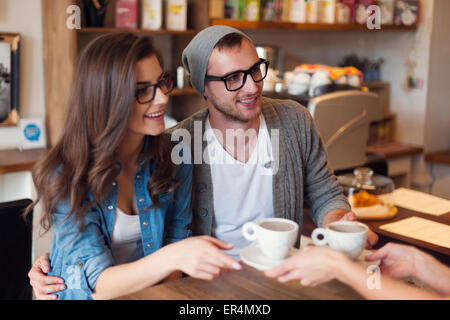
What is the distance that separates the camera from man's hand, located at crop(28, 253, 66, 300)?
1.27 m

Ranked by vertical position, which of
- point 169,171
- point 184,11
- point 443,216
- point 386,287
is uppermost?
point 184,11

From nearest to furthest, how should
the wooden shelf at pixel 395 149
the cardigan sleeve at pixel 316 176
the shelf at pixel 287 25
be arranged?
the cardigan sleeve at pixel 316 176, the shelf at pixel 287 25, the wooden shelf at pixel 395 149

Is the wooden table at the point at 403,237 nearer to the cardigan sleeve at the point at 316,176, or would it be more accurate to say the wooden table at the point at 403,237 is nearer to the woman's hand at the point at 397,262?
the cardigan sleeve at the point at 316,176

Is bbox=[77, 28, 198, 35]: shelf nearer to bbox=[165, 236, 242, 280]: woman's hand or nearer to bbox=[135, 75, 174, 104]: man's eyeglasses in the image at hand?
bbox=[135, 75, 174, 104]: man's eyeglasses

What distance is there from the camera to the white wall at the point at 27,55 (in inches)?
101

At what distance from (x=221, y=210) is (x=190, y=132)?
26cm

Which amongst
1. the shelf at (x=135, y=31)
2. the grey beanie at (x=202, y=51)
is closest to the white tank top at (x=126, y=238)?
the grey beanie at (x=202, y=51)

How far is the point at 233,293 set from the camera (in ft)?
3.43

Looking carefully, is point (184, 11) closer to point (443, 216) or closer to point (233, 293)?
point (443, 216)

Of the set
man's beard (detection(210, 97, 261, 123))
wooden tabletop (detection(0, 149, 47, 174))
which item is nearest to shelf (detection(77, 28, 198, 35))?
wooden tabletop (detection(0, 149, 47, 174))

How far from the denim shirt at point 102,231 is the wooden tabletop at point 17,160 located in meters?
1.15

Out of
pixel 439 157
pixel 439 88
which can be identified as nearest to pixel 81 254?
pixel 439 157

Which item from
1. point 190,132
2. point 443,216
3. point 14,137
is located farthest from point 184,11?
point 443,216

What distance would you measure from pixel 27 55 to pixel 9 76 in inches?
5.5
